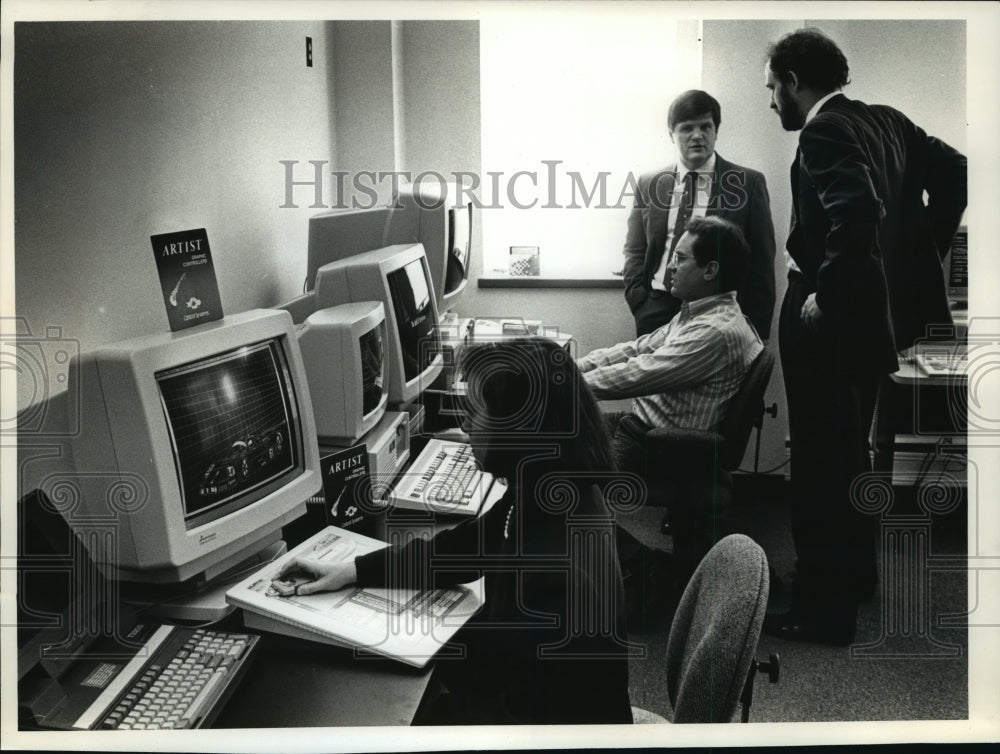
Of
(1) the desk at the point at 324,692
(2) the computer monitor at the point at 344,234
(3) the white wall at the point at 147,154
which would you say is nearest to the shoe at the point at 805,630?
(1) the desk at the point at 324,692

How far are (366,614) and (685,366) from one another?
925 millimetres

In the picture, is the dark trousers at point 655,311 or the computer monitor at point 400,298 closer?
the dark trousers at point 655,311

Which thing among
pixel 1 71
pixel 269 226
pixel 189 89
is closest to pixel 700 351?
pixel 269 226

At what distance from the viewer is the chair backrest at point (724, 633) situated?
1.21 metres

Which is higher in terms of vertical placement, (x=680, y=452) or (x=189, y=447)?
(x=189, y=447)

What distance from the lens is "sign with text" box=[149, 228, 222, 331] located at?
1.48m

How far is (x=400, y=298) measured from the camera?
6.92ft

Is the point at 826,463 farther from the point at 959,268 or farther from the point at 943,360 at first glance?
the point at 959,268

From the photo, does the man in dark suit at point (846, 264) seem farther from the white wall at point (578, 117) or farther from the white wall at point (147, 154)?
the white wall at point (147, 154)

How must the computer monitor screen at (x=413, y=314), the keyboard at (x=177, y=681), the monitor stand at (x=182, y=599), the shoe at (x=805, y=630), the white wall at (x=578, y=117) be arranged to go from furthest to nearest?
the computer monitor screen at (x=413, y=314), the shoe at (x=805, y=630), the white wall at (x=578, y=117), the monitor stand at (x=182, y=599), the keyboard at (x=177, y=681)

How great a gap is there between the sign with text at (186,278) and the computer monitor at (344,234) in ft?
1.53

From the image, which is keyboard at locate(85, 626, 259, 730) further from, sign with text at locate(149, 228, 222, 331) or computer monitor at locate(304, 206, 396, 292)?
computer monitor at locate(304, 206, 396, 292)

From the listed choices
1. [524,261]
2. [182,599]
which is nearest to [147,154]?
[524,261]

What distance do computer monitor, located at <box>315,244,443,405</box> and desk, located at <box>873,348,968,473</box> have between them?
110 centimetres
